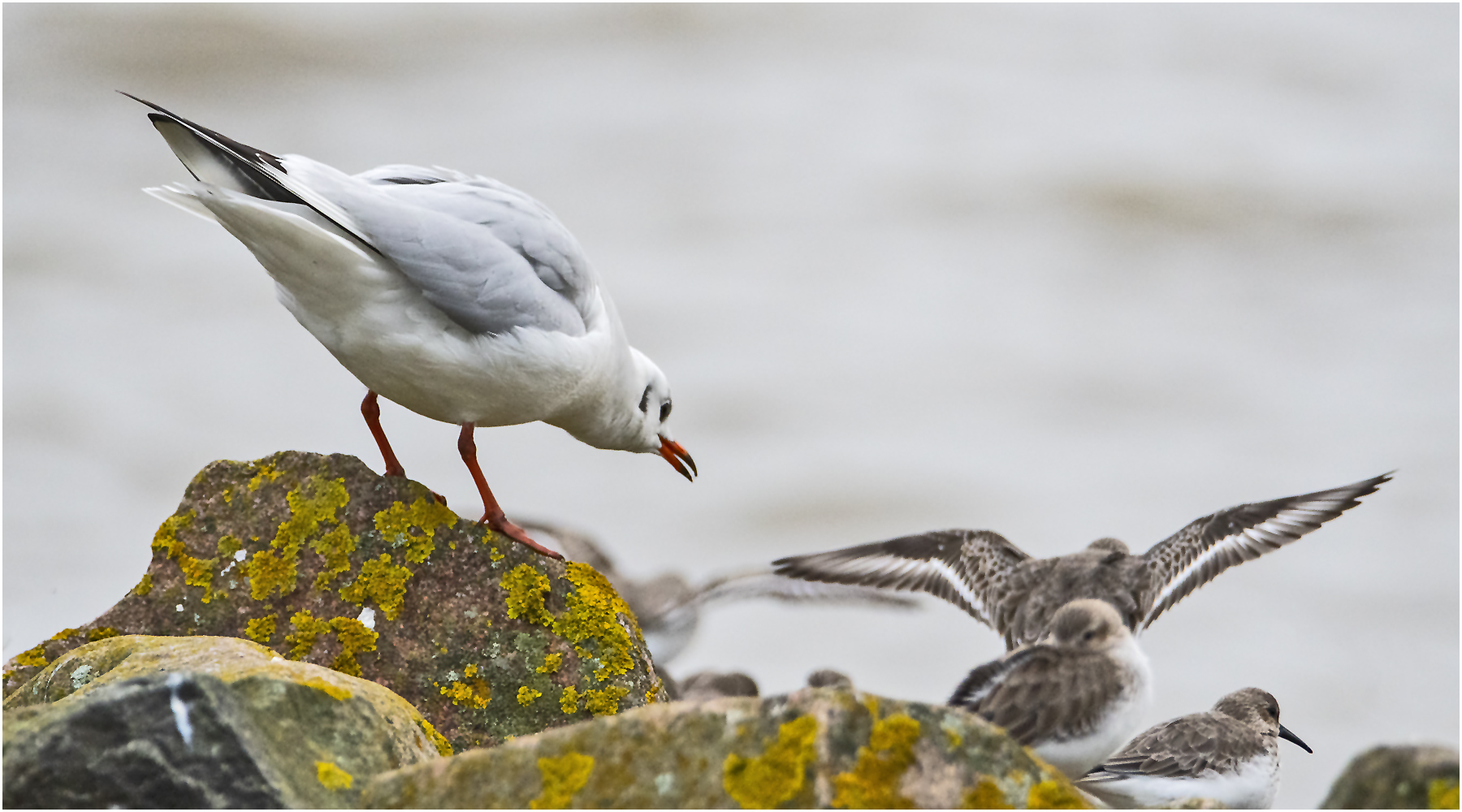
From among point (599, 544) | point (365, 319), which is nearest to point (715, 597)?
point (365, 319)

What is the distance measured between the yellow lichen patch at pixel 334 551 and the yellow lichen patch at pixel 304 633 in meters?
0.15

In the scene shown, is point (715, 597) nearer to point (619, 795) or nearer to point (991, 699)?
point (991, 699)

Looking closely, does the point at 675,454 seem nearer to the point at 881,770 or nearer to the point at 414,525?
the point at 414,525

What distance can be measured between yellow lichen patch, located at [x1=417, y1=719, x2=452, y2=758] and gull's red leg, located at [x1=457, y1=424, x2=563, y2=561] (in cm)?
123

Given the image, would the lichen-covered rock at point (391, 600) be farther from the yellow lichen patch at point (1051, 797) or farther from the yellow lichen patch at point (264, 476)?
the yellow lichen patch at point (1051, 797)

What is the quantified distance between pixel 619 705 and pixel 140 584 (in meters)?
2.05

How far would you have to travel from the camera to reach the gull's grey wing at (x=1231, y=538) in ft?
21.5

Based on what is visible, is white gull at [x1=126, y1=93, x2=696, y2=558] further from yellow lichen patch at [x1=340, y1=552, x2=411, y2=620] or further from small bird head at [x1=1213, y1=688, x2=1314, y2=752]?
small bird head at [x1=1213, y1=688, x2=1314, y2=752]

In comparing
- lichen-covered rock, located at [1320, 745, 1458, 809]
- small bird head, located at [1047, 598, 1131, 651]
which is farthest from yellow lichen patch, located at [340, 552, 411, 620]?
lichen-covered rock, located at [1320, 745, 1458, 809]

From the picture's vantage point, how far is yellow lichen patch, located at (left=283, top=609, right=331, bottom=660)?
18.8 feet

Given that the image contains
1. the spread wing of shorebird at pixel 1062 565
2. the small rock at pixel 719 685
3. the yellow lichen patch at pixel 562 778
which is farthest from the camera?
the small rock at pixel 719 685

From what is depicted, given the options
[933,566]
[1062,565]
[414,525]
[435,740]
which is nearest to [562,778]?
[435,740]

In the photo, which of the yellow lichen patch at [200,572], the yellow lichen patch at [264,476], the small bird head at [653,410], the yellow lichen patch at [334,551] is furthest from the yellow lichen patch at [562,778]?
A: the small bird head at [653,410]

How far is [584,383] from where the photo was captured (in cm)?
676
